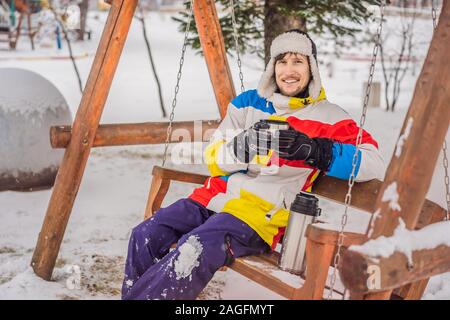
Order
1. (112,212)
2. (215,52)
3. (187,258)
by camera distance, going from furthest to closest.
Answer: (112,212) < (215,52) < (187,258)

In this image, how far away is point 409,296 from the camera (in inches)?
112

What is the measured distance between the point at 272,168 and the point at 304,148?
0.32 meters

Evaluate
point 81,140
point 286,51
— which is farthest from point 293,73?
point 81,140

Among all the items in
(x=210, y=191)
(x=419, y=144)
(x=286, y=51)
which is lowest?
(x=210, y=191)

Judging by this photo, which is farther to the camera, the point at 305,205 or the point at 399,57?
the point at 399,57

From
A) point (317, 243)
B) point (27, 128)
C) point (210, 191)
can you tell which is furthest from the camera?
point (27, 128)

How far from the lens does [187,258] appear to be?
282cm

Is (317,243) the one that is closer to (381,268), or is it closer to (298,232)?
(381,268)

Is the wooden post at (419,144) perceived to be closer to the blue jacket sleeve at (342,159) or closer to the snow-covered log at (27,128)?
the blue jacket sleeve at (342,159)

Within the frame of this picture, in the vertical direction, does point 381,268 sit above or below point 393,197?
below

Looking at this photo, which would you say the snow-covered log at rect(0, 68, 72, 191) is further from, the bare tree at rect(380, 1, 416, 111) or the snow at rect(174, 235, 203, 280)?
the bare tree at rect(380, 1, 416, 111)

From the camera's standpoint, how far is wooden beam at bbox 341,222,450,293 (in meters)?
2.21

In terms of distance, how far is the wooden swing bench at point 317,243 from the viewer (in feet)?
8.06

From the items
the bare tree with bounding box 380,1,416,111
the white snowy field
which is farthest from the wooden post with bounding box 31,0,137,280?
the bare tree with bounding box 380,1,416,111
